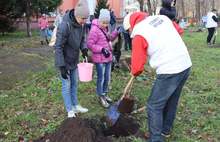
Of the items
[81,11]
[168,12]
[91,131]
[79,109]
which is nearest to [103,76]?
[79,109]

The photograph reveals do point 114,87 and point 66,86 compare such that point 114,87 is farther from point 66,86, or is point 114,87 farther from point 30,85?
point 66,86

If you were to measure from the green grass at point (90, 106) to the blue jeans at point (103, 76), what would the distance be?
293 millimetres

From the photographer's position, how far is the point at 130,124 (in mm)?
6355

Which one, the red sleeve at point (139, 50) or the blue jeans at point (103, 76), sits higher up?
the red sleeve at point (139, 50)

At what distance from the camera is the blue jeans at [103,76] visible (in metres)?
7.27

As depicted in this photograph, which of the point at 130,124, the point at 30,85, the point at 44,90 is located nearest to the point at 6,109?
the point at 44,90

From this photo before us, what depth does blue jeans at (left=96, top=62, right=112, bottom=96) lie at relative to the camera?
7266 millimetres

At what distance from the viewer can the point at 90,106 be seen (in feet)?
24.6

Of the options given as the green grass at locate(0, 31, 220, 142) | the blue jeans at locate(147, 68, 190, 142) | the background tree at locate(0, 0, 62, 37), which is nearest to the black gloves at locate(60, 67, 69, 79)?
the green grass at locate(0, 31, 220, 142)

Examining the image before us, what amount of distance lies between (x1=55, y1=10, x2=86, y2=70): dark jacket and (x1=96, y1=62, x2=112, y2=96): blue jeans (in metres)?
0.81

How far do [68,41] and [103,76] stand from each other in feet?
4.35

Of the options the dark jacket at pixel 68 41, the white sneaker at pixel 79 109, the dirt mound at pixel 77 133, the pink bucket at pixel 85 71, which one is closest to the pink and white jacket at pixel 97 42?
the pink bucket at pixel 85 71

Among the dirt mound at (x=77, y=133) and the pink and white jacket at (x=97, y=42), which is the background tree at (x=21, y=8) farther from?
the dirt mound at (x=77, y=133)

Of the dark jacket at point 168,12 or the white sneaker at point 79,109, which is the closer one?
the dark jacket at point 168,12
